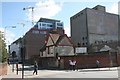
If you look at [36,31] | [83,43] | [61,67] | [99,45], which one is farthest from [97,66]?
[36,31]

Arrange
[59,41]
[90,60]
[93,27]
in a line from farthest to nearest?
[93,27], [59,41], [90,60]

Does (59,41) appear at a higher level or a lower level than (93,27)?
lower

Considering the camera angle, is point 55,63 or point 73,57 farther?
point 55,63

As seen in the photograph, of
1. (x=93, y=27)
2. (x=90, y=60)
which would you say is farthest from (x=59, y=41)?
(x=93, y=27)

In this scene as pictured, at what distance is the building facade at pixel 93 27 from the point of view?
86.4 m

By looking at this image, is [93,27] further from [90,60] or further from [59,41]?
[90,60]

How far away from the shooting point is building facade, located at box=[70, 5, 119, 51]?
8638cm

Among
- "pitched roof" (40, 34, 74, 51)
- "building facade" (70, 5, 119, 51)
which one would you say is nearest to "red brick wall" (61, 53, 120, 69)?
"pitched roof" (40, 34, 74, 51)

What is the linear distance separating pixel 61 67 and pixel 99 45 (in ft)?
96.4

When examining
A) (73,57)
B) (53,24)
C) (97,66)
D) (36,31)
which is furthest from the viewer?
(53,24)

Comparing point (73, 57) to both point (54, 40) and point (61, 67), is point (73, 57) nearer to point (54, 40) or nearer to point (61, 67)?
point (61, 67)

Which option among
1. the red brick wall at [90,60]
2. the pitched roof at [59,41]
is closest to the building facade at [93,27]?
the pitched roof at [59,41]

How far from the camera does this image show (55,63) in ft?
177

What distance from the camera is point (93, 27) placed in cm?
8856
